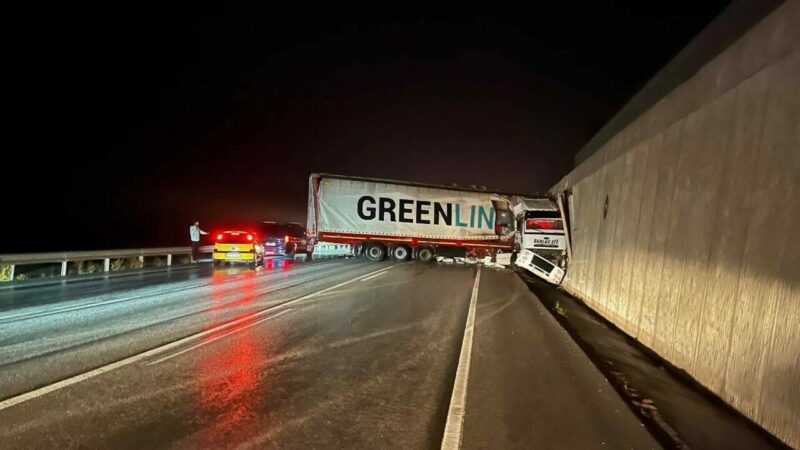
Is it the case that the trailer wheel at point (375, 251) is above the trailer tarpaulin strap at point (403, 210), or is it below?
A: below

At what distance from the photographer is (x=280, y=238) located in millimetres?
32969

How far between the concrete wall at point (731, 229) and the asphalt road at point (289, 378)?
1205 millimetres

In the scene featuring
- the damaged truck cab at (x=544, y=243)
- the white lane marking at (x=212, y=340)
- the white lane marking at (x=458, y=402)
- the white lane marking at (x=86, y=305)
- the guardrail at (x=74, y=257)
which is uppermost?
the damaged truck cab at (x=544, y=243)

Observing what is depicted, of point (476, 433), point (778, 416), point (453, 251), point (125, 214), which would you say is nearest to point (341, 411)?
Answer: point (476, 433)

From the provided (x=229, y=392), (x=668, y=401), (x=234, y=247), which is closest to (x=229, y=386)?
(x=229, y=392)

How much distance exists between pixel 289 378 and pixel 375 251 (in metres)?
24.8

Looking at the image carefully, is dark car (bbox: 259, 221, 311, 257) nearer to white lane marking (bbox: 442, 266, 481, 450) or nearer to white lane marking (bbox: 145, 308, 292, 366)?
white lane marking (bbox: 145, 308, 292, 366)

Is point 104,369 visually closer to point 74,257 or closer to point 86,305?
point 86,305

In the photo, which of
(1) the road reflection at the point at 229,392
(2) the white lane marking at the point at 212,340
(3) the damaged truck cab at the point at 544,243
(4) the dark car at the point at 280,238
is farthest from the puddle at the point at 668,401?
(4) the dark car at the point at 280,238

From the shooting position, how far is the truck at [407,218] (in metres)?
30.8

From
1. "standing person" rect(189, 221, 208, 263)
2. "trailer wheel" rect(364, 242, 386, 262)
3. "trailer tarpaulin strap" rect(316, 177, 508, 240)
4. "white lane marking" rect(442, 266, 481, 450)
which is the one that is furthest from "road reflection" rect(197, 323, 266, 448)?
"trailer wheel" rect(364, 242, 386, 262)

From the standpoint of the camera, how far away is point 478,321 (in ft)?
39.1

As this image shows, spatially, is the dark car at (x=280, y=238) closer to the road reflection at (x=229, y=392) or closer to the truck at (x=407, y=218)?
the truck at (x=407, y=218)

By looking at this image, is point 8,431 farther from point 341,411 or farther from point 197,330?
point 197,330
